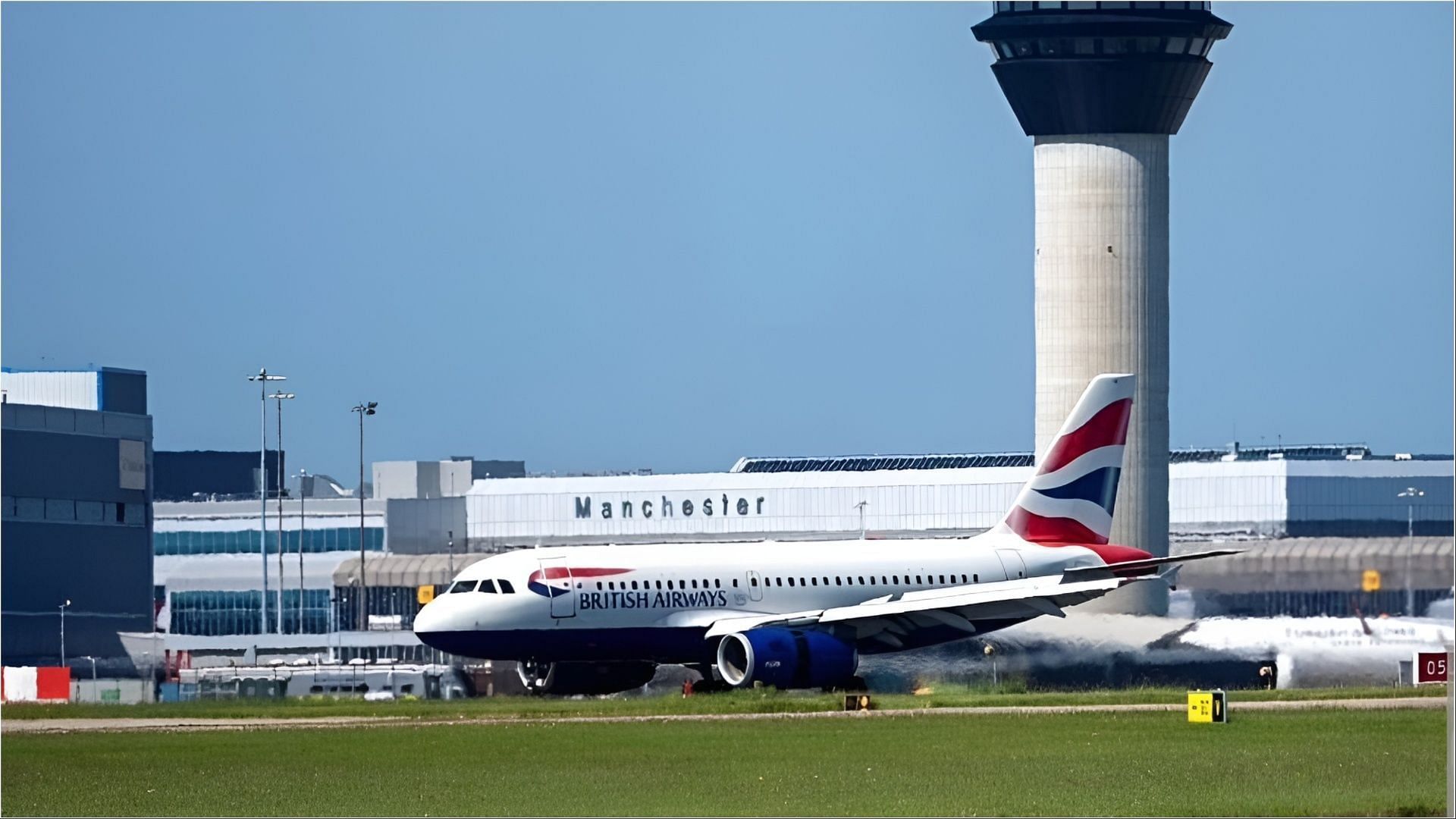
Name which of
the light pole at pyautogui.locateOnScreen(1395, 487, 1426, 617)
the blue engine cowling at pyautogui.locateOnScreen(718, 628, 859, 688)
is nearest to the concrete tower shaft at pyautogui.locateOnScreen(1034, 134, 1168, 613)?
the light pole at pyautogui.locateOnScreen(1395, 487, 1426, 617)

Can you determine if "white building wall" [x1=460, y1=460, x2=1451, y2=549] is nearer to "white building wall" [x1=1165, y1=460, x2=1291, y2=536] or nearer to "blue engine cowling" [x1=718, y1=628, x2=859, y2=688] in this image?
"white building wall" [x1=1165, y1=460, x2=1291, y2=536]

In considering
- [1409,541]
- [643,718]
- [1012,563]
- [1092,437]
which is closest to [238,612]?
[1409,541]

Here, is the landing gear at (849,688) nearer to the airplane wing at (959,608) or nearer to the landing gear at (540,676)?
the airplane wing at (959,608)

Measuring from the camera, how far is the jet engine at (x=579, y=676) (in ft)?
221

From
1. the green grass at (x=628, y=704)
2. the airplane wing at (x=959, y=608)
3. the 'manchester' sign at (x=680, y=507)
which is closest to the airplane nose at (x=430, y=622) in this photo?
the green grass at (x=628, y=704)

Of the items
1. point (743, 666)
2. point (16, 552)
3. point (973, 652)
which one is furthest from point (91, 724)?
point (16, 552)

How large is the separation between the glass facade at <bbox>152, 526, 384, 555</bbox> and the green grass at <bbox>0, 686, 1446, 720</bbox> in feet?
323

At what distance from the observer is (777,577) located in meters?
68.6

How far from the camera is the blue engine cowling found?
214ft

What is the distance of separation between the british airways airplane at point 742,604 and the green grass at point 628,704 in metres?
1.06

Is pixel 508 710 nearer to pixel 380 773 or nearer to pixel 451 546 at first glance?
pixel 380 773

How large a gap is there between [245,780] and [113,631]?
3543 inches

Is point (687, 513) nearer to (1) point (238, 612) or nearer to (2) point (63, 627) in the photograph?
(1) point (238, 612)

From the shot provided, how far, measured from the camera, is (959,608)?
2635 inches
